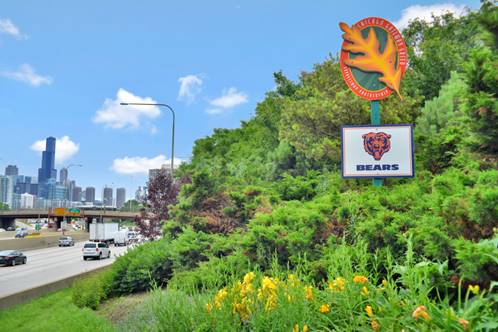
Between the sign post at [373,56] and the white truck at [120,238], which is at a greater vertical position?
the sign post at [373,56]

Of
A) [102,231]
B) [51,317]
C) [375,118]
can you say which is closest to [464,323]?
[375,118]

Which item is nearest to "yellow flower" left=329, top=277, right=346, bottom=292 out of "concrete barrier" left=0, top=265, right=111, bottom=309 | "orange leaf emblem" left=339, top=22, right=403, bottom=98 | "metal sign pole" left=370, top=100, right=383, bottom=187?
"metal sign pole" left=370, top=100, right=383, bottom=187

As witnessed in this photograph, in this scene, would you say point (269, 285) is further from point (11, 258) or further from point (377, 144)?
point (11, 258)

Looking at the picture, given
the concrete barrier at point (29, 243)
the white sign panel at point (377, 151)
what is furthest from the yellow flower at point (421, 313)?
the concrete barrier at point (29, 243)

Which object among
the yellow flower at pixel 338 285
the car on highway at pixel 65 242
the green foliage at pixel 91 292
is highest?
the yellow flower at pixel 338 285

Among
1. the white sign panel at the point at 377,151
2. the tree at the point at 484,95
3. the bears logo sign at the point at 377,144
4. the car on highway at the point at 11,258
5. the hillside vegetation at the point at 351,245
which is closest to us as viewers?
the hillside vegetation at the point at 351,245

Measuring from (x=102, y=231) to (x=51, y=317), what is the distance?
47752 mm

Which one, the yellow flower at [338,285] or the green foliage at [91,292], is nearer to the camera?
the yellow flower at [338,285]

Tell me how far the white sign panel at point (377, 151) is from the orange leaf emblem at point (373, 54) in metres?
1.92

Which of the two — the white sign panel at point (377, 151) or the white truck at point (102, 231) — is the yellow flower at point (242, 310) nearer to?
the white sign panel at point (377, 151)

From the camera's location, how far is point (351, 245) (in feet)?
22.6

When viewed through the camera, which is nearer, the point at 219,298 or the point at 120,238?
the point at 219,298

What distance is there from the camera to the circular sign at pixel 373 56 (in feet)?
38.0

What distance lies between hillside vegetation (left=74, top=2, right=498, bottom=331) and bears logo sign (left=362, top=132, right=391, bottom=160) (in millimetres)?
1014
